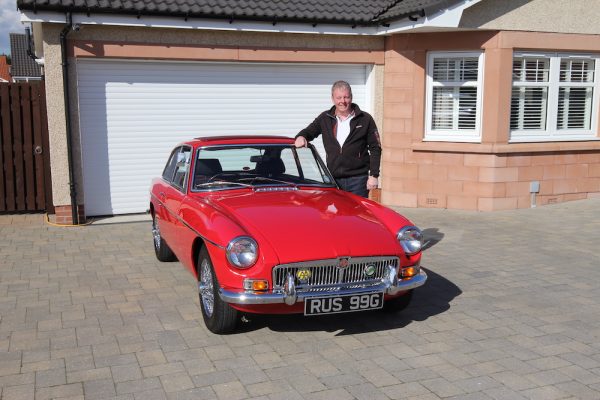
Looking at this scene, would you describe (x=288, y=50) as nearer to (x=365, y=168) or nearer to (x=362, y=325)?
(x=365, y=168)

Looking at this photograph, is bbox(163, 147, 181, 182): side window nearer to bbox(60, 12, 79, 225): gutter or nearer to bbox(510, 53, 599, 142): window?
bbox(60, 12, 79, 225): gutter

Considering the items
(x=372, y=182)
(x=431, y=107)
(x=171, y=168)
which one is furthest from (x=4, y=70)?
(x=372, y=182)

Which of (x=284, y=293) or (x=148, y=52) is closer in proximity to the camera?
(x=284, y=293)

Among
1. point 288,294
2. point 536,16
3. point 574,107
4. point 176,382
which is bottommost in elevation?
point 176,382

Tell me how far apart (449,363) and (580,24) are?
8.61 meters

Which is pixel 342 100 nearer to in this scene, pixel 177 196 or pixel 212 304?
pixel 177 196

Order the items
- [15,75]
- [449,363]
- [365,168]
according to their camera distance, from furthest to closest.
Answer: [15,75], [365,168], [449,363]

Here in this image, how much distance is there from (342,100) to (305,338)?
2619mm

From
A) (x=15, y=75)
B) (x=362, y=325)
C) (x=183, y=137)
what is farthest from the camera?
(x=15, y=75)

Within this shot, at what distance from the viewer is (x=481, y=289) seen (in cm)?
589

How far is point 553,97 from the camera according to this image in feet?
35.3

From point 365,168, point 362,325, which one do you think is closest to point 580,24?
point 365,168

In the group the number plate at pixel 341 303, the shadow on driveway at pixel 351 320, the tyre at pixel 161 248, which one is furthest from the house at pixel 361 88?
the number plate at pixel 341 303

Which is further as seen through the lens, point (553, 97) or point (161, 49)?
point (553, 97)
